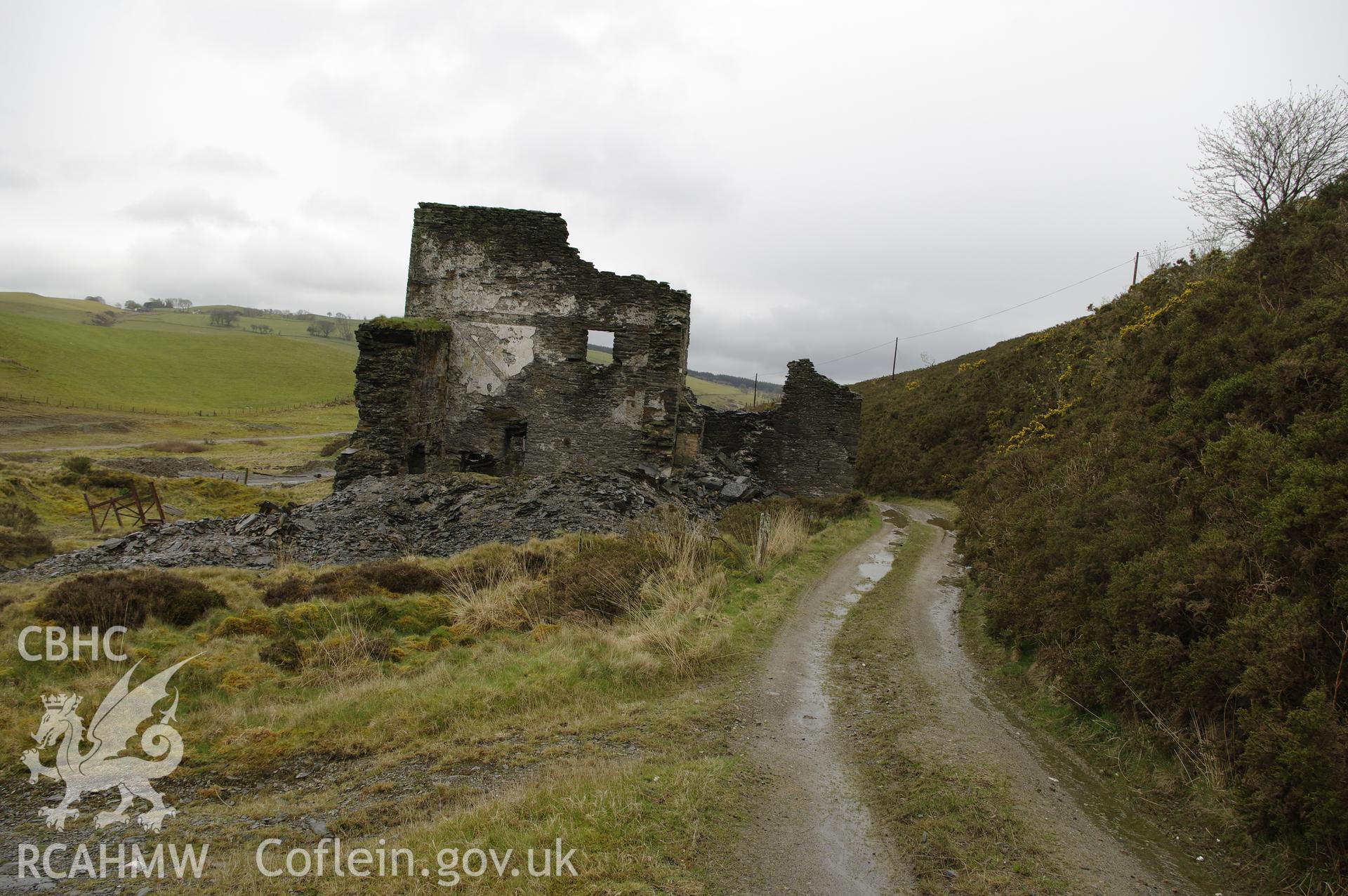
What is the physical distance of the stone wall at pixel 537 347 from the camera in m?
18.8

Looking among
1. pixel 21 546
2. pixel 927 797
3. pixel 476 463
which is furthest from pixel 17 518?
pixel 927 797

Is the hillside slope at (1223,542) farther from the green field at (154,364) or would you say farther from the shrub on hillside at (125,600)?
the green field at (154,364)

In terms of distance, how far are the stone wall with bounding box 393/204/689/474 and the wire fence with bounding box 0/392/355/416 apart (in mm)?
56445

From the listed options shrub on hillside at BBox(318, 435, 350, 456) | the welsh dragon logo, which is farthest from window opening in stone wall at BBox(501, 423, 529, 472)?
shrub on hillside at BBox(318, 435, 350, 456)

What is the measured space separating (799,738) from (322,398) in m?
89.3

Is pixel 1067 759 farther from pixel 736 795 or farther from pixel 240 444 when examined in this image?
pixel 240 444

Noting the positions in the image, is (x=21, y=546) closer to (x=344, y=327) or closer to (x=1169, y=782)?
(x=1169, y=782)

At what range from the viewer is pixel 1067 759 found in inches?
243

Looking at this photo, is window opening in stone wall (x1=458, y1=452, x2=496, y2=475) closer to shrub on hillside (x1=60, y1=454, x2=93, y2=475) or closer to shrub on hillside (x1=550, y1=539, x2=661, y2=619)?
shrub on hillside (x1=550, y1=539, x2=661, y2=619)

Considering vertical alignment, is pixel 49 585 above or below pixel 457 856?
below

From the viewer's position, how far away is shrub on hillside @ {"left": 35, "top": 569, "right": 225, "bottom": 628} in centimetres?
907

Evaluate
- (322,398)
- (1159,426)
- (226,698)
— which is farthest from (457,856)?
(322,398)

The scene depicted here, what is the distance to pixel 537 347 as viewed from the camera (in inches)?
746

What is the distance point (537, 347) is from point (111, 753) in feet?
45.5
